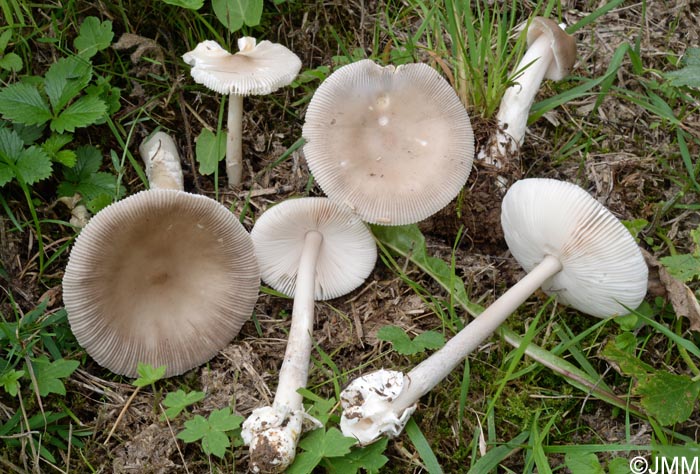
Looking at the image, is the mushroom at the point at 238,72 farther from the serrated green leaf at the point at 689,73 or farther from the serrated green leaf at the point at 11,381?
the serrated green leaf at the point at 689,73

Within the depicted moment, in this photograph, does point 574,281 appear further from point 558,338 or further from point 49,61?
point 49,61

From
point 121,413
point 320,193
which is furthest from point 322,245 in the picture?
point 121,413

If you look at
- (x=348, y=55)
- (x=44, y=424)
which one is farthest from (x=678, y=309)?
(x=44, y=424)

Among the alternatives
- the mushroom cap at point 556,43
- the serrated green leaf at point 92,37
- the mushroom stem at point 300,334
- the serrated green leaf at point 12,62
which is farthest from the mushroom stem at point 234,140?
the mushroom cap at point 556,43

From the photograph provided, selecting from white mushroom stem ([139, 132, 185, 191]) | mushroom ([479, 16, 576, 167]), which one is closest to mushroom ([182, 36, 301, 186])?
white mushroom stem ([139, 132, 185, 191])

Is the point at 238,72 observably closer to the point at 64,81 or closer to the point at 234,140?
the point at 234,140
